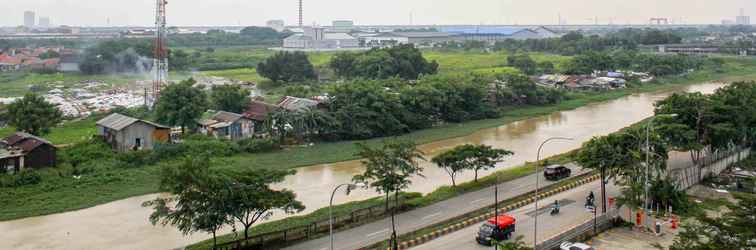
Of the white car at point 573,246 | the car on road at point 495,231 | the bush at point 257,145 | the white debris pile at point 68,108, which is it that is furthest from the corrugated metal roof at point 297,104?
the white car at point 573,246

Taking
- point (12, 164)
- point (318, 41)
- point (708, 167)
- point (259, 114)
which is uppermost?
point (318, 41)

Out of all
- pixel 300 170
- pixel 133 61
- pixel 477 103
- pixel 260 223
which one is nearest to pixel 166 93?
pixel 300 170

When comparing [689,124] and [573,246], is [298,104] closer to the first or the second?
[689,124]

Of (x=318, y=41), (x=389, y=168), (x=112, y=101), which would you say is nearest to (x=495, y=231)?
(x=389, y=168)

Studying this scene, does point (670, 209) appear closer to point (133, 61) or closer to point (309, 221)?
point (309, 221)

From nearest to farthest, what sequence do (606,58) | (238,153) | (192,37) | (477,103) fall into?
(238,153), (477,103), (606,58), (192,37)

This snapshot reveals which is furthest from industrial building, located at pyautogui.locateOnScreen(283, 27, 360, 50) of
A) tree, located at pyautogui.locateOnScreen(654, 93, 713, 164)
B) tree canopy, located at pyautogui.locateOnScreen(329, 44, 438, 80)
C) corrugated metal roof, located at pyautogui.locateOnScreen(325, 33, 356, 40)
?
tree, located at pyautogui.locateOnScreen(654, 93, 713, 164)

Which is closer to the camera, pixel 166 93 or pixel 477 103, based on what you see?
pixel 166 93
